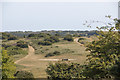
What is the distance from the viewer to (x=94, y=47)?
709cm

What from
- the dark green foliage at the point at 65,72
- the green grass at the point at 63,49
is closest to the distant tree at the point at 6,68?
the dark green foliage at the point at 65,72

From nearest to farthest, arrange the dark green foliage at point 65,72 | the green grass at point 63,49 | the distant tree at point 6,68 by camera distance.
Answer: the dark green foliage at point 65,72, the distant tree at point 6,68, the green grass at point 63,49

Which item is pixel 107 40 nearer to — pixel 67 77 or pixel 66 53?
pixel 67 77

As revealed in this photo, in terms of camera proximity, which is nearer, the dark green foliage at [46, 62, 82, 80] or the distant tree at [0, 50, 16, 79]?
the dark green foliage at [46, 62, 82, 80]

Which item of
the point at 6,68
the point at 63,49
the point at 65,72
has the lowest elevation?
the point at 63,49

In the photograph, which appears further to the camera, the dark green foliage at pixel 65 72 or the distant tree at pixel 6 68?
the distant tree at pixel 6 68

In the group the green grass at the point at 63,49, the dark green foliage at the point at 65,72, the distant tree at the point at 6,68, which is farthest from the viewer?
the green grass at the point at 63,49

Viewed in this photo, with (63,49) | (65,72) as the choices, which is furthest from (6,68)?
(63,49)

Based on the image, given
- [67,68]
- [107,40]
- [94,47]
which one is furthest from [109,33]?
[67,68]

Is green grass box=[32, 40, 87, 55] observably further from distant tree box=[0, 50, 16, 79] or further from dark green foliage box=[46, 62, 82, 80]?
dark green foliage box=[46, 62, 82, 80]

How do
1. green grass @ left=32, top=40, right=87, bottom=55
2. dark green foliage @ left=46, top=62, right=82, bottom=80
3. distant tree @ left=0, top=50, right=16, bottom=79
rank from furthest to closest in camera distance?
green grass @ left=32, top=40, right=87, bottom=55 < distant tree @ left=0, top=50, right=16, bottom=79 < dark green foliage @ left=46, top=62, right=82, bottom=80

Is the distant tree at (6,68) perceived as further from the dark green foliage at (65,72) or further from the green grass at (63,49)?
the green grass at (63,49)

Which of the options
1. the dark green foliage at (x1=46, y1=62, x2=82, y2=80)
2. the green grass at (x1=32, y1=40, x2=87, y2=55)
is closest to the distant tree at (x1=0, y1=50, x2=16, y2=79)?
the dark green foliage at (x1=46, y1=62, x2=82, y2=80)

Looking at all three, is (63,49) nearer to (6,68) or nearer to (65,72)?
(6,68)
